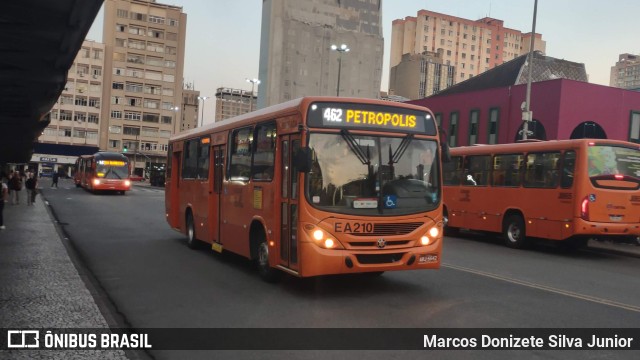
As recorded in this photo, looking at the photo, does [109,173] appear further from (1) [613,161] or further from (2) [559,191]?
(1) [613,161]

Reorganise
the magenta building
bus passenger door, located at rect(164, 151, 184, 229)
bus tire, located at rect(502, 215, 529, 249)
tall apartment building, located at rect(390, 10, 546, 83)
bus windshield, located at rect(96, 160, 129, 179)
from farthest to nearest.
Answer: tall apartment building, located at rect(390, 10, 546, 83) → bus windshield, located at rect(96, 160, 129, 179) → the magenta building → bus tire, located at rect(502, 215, 529, 249) → bus passenger door, located at rect(164, 151, 184, 229)

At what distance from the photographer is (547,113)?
33.2 m

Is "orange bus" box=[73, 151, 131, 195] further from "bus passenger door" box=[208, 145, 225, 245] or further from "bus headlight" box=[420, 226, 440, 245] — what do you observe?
"bus headlight" box=[420, 226, 440, 245]

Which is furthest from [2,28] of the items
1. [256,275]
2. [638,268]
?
[638,268]

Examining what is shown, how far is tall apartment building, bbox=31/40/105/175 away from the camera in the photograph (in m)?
98.4

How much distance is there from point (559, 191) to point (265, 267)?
8.95 metres

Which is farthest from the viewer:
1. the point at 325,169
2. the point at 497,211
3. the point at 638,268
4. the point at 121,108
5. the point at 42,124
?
the point at 121,108

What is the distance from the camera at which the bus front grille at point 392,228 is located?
8102 mm

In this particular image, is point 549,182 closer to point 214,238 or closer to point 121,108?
point 214,238

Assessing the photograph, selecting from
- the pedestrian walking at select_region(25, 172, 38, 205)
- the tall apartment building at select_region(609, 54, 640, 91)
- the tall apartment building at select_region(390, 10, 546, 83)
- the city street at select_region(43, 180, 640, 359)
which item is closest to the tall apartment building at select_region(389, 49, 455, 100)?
the tall apartment building at select_region(390, 10, 546, 83)

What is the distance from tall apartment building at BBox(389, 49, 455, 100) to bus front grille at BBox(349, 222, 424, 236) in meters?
125

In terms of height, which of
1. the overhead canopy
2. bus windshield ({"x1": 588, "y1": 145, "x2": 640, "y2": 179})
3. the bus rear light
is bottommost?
the bus rear light

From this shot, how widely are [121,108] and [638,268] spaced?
10275 cm

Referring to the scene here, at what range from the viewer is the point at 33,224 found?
17.5 m
